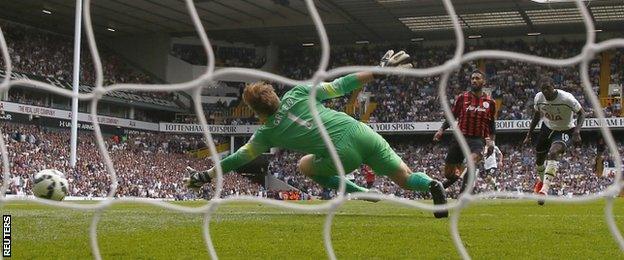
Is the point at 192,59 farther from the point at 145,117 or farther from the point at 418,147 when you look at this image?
the point at 418,147

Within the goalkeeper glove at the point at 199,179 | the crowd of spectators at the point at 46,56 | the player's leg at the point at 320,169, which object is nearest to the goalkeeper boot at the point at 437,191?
the player's leg at the point at 320,169

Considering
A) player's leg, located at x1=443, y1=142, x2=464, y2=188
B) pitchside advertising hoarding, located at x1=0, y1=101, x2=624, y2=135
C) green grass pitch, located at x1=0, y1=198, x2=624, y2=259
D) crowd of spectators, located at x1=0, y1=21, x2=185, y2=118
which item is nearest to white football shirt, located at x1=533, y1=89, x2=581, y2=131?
player's leg, located at x1=443, y1=142, x2=464, y2=188

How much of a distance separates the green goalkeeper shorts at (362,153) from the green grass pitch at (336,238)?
0.52 meters

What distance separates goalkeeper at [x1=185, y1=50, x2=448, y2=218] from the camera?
584cm

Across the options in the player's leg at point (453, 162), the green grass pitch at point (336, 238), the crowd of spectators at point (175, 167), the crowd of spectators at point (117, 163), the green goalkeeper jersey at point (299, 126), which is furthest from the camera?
the crowd of spectators at point (175, 167)

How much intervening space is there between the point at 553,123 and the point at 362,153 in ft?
13.7

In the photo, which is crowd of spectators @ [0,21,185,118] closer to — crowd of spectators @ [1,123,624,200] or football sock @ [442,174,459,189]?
crowd of spectators @ [1,123,624,200]

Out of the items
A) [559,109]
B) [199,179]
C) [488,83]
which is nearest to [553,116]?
[559,109]

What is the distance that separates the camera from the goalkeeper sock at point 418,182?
665 cm

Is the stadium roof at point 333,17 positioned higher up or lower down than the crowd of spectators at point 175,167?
higher up

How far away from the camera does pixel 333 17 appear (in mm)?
35469

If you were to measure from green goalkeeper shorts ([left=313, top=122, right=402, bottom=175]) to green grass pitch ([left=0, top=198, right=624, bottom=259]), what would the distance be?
516 millimetres

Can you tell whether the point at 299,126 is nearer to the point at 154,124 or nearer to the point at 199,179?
the point at 199,179

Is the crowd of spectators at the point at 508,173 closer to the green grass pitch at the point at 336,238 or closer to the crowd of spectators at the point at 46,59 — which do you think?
the crowd of spectators at the point at 46,59
